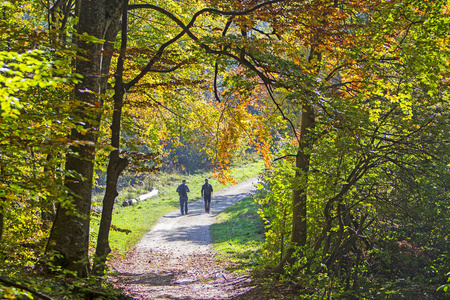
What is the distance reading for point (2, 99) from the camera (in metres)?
2.25

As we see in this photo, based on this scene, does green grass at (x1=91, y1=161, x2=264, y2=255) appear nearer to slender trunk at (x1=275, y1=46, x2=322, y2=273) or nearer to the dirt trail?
the dirt trail

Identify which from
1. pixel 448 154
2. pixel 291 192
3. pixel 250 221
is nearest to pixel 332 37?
pixel 448 154

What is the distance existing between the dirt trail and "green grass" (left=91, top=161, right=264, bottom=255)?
0.49 m

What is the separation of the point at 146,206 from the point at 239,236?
25.9ft

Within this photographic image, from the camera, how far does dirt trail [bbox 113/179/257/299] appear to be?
813 centimetres

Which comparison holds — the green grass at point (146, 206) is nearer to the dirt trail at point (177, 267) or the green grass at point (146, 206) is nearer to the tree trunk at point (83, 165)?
the dirt trail at point (177, 267)

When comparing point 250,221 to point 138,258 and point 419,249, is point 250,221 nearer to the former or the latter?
point 138,258

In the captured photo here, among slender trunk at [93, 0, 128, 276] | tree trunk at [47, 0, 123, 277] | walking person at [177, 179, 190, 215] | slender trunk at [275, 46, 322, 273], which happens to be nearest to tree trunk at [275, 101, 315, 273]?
slender trunk at [275, 46, 322, 273]

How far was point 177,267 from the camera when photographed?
1059 cm

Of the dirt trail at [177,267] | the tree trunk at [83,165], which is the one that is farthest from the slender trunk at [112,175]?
the dirt trail at [177,267]

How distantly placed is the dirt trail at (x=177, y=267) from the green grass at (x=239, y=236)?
38 cm

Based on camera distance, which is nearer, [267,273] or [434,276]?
[434,276]

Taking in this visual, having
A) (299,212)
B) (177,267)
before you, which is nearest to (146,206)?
(177,267)

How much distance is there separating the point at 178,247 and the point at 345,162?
8.16 metres
